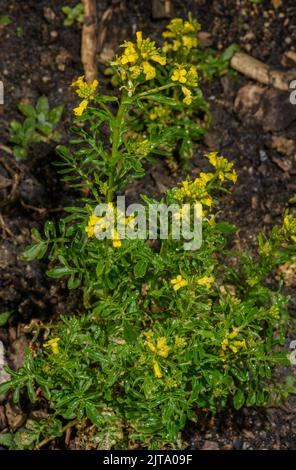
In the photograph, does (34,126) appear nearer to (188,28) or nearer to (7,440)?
→ (188,28)

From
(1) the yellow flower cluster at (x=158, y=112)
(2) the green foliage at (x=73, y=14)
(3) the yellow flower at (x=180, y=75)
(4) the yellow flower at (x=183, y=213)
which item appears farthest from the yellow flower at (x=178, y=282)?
(2) the green foliage at (x=73, y=14)

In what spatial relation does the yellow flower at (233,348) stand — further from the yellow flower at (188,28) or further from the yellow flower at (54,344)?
the yellow flower at (188,28)

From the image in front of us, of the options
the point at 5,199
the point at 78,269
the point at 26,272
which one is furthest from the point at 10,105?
the point at 78,269

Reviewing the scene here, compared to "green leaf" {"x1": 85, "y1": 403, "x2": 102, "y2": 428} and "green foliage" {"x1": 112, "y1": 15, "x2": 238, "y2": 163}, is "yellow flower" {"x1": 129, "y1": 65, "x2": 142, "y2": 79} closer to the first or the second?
"green foliage" {"x1": 112, "y1": 15, "x2": 238, "y2": 163}

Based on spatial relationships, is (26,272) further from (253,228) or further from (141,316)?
(253,228)

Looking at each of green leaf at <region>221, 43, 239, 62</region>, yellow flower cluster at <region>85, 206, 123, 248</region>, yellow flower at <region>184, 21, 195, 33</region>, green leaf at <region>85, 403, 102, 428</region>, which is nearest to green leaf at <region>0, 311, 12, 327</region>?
green leaf at <region>85, 403, 102, 428</region>

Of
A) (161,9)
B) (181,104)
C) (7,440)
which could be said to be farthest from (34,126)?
(7,440)
